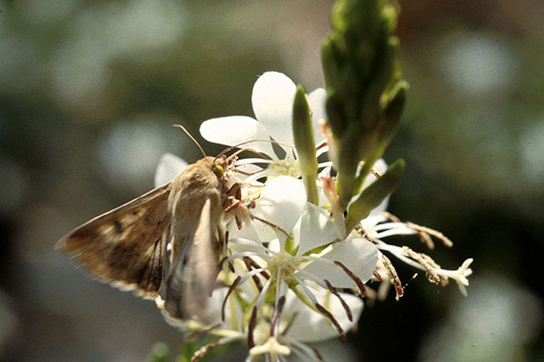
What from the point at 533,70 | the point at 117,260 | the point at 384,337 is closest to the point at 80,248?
the point at 117,260

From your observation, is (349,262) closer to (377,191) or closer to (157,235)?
(377,191)

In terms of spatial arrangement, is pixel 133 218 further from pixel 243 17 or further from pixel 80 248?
pixel 243 17

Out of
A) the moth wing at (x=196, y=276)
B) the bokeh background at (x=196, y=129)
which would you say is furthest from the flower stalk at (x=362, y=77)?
the bokeh background at (x=196, y=129)

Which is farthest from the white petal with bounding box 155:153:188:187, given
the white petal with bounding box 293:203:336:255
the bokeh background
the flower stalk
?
the bokeh background

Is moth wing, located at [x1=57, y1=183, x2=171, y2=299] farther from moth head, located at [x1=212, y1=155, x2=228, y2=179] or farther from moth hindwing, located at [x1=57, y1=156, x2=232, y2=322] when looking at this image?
moth head, located at [x1=212, y1=155, x2=228, y2=179]

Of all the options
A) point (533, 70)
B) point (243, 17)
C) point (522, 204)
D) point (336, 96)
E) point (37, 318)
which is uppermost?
point (336, 96)

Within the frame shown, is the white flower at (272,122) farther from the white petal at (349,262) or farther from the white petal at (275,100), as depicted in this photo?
the white petal at (349,262)
